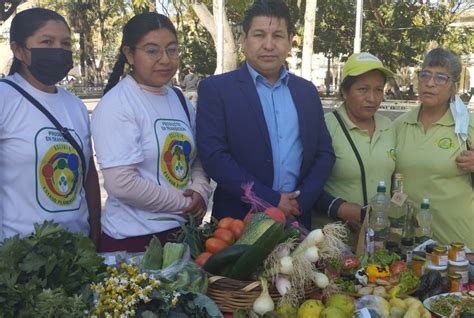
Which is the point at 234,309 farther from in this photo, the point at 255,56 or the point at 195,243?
the point at 255,56

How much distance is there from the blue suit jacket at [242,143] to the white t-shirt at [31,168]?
749 millimetres

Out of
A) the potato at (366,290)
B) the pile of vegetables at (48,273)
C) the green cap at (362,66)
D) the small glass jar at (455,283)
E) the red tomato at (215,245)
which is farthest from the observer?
the green cap at (362,66)

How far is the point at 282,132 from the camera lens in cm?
286

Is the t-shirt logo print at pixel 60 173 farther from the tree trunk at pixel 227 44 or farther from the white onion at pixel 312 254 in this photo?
the tree trunk at pixel 227 44

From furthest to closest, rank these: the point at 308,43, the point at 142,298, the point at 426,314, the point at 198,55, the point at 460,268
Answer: the point at 198,55, the point at 308,43, the point at 460,268, the point at 426,314, the point at 142,298

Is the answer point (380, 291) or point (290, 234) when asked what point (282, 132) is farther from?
point (380, 291)

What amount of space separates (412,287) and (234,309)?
91 cm

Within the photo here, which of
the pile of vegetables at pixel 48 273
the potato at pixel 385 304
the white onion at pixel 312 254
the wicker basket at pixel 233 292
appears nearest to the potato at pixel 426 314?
the potato at pixel 385 304

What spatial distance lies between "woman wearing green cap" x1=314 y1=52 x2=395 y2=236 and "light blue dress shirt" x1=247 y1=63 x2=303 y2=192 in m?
0.38

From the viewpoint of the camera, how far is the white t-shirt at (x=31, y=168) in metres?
2.41

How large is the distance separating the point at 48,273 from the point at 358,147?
2023 millimetres

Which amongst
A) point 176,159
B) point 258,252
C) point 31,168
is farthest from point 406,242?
point 31,168

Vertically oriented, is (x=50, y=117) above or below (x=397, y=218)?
above

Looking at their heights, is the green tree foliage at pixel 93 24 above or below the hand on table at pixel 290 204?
above
